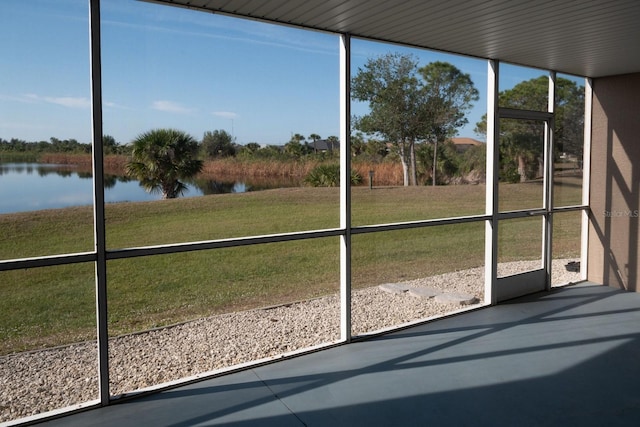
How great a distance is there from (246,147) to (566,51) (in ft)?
11.4

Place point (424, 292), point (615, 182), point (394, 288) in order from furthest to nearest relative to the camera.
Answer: point (394, 288)
point (424, 292)
point (615, 182)

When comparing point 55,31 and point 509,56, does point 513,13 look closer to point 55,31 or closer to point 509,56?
point 509,56

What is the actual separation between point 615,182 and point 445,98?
7.94 ft

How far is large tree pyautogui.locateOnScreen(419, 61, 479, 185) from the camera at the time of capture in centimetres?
646

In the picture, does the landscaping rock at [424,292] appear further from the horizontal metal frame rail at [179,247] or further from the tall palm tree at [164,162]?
the tall palm tree at [164,162]

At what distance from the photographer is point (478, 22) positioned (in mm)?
3652

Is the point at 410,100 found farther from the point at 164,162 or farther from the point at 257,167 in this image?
the point at 164,162

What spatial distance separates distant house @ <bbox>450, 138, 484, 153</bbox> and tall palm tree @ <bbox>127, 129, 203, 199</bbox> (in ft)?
10.8

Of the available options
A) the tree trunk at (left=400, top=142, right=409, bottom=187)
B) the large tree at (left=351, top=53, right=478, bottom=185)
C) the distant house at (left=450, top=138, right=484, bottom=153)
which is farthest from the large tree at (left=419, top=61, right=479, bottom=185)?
the tree trunk at (left=400, top=142, right=409, bottom=187)

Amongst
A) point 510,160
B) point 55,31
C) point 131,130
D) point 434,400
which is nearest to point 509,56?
point 510,160

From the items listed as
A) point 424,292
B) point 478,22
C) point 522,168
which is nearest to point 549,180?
point 522,168

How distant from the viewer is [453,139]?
6391 mm

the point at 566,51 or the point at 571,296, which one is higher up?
the point at 566,51

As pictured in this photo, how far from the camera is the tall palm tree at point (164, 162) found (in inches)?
187
